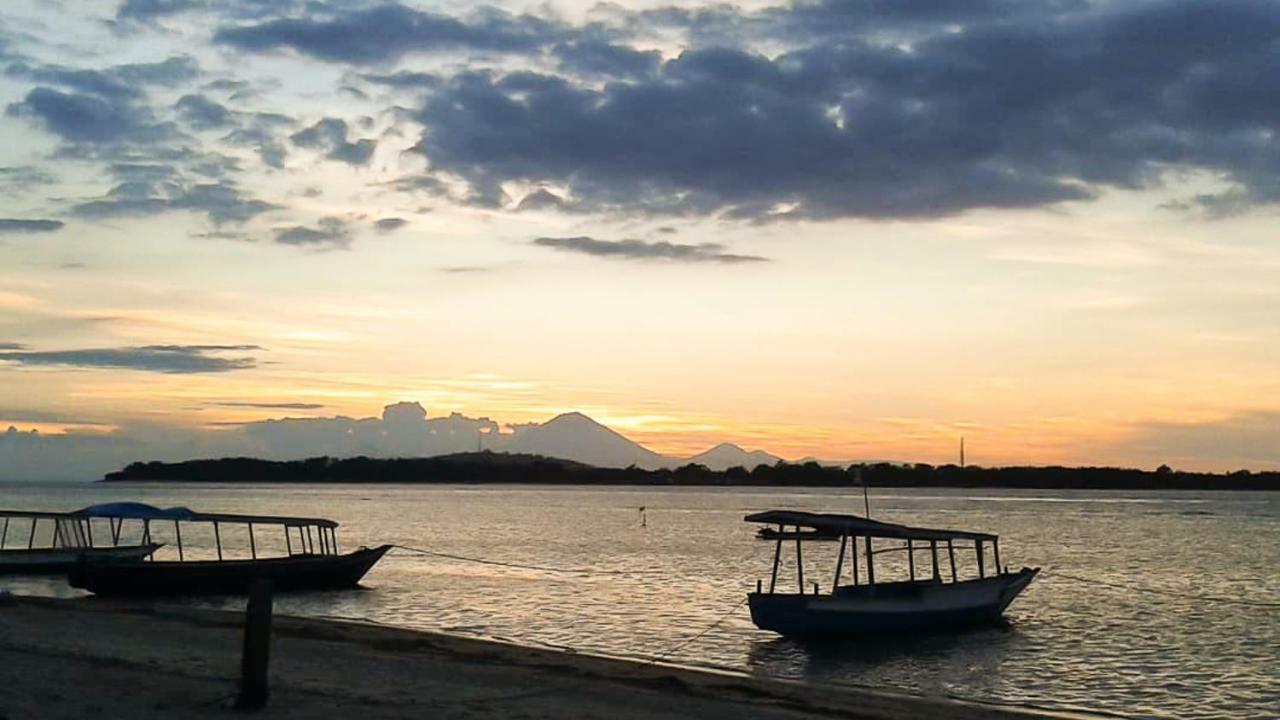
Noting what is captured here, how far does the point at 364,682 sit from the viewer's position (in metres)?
19.6

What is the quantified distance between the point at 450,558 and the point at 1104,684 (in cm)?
4354

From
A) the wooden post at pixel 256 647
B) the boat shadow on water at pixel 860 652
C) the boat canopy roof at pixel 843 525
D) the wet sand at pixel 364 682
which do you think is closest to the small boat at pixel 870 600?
the boat canopy roof at pixel 843 525

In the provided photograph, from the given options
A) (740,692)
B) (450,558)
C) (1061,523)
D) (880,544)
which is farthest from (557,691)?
(1061,523)

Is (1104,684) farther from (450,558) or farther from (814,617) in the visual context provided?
(450,558)

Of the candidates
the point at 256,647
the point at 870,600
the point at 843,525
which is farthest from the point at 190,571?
the point at 256,647

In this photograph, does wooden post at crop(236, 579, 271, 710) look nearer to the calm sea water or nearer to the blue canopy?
the calm sea water

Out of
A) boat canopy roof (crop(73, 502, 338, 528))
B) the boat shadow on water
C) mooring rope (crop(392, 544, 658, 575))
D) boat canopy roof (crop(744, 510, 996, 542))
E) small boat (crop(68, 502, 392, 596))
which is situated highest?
boat canopy roof (crop(744, 510, 996, 542))

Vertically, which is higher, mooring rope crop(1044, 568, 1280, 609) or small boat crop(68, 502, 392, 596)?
small boat crop(68, 502, 392, 596)

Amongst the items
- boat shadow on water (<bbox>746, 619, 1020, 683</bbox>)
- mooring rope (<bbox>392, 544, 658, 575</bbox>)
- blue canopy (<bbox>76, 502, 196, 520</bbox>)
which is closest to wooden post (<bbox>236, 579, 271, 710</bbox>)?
boat shadow on water (<bbox>746, 619, 1020, 683</bbox>)

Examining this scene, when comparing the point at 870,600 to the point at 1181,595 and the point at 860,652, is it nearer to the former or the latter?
the point at 860,652

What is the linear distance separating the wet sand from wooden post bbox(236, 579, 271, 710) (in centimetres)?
23

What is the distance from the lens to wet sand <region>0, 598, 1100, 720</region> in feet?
53.2

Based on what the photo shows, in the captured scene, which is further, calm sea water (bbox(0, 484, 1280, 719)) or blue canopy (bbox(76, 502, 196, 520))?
blue canopy (bbox(76, 502, 196, 520))

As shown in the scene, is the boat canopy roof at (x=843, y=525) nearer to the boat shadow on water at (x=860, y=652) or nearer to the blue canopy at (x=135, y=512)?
the boat shadow on water at (x=860, y=652)
